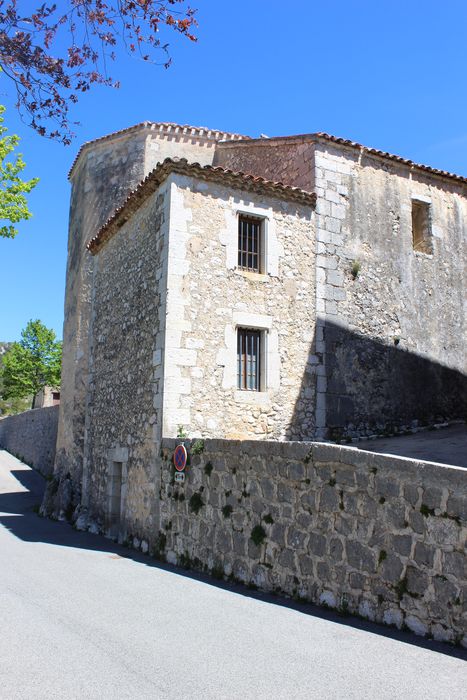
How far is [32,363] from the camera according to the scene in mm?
47781

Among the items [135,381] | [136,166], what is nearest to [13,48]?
[135,381]

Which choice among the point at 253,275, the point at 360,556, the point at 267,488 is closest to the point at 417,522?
the point at 360,556

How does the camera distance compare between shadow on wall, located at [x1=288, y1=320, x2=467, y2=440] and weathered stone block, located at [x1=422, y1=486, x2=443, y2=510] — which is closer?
weathered stone block, located at [x1=422, y1=486, x2=443, y2=510]

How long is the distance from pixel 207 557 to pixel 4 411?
5010 centimetres

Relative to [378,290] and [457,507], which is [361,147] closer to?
[378,290]

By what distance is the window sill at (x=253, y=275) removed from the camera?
1131 cm

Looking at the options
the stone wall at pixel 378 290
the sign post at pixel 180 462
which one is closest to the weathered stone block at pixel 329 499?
Result: the sign post at pixel 180 462

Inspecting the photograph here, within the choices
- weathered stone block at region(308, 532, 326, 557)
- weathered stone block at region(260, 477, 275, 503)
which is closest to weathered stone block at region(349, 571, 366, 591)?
weathered stone block at region(308, 532, 326, 557)

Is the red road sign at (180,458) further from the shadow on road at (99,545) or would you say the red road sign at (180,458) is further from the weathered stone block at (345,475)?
the weathered stone block at (345,475)

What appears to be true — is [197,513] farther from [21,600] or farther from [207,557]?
[21,600]

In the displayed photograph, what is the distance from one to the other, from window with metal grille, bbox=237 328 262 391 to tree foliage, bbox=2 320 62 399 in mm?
38019

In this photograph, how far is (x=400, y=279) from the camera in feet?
43.9

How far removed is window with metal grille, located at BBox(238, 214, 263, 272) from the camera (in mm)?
11547

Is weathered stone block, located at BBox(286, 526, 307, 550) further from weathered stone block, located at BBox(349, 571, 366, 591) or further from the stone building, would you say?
the stone building
